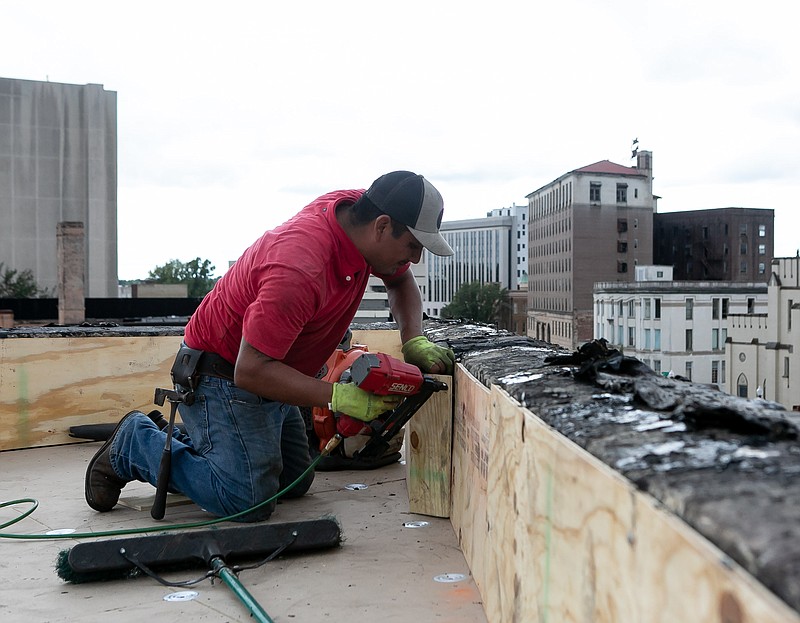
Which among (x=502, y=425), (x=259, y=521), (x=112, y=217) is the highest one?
(x=112, y=217)

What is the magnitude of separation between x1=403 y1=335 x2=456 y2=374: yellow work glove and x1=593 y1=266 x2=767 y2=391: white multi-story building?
40.7m

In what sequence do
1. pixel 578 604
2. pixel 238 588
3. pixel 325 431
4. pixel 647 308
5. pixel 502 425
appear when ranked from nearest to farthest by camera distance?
pixel 578 604, pixel 502 425, pixel 238 588, pixel 325 431, pixel 647 308

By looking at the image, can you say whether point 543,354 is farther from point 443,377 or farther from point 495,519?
point 495,519

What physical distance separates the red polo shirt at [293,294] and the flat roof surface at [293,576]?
677mm

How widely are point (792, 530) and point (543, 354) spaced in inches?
75.1

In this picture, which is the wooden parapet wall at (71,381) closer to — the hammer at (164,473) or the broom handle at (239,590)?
the hammer at (164,473)

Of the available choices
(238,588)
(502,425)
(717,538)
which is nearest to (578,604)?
(717,538)

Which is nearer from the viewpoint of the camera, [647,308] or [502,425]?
[502,425]

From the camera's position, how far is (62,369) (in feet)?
13.8

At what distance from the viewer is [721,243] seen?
56156 millimetres

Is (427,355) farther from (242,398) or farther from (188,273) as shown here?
(188,273)

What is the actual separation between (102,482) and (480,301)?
7094 cm

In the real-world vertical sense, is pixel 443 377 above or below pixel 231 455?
above

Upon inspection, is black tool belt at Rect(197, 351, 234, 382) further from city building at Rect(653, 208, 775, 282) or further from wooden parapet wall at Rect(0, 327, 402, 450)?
city building at Rect(653, 208, 775, 282)
